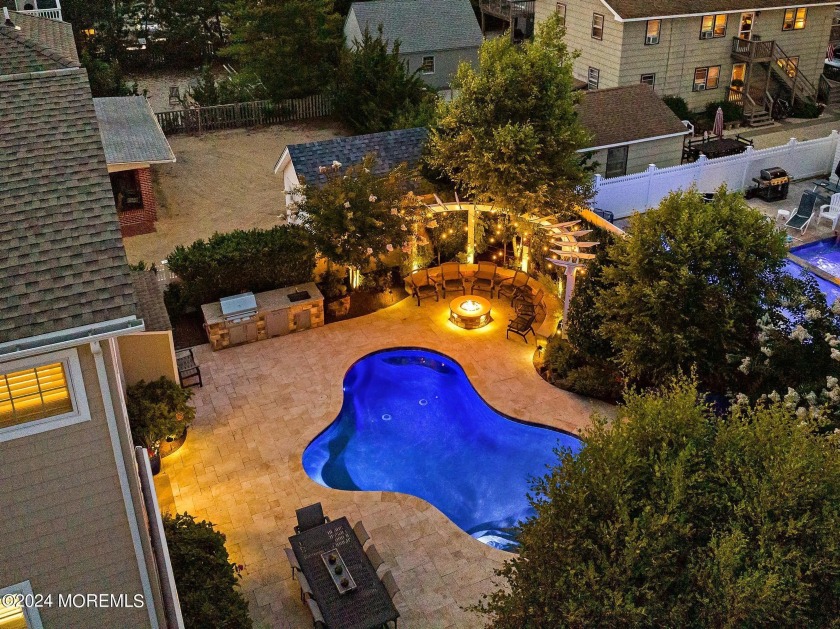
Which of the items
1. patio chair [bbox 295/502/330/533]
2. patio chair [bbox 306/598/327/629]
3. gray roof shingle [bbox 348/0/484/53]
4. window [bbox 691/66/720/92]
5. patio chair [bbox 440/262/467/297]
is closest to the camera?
patio chair [bbox 306/598/327/629]

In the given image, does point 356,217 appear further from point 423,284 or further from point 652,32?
point 652,32

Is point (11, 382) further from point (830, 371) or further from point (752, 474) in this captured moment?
point (830, 371)

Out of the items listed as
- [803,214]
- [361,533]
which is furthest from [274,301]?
[803,214]

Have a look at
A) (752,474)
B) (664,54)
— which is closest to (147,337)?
(752,474)

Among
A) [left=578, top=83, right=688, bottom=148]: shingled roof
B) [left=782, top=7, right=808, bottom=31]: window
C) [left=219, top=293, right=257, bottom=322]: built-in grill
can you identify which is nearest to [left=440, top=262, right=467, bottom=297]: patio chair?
[left=219, top=293, right=257, bottom=322]: built-in grill

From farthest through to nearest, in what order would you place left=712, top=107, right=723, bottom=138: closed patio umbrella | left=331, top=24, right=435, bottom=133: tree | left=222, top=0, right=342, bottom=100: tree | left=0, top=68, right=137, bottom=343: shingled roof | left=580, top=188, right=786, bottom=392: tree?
left=222, top=0, right=342, bottom=100: tree → left=331, top=24, right=435, bottom=133: tree → left=712, top=107, right=723, bottom=138: closed patio umbrella → left=580, top=188, right=786, bottom=392: tree → left=0, top=68, right=137, bottom=343: shingled roof

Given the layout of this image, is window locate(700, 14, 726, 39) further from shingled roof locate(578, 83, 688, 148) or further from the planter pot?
the planter pot
